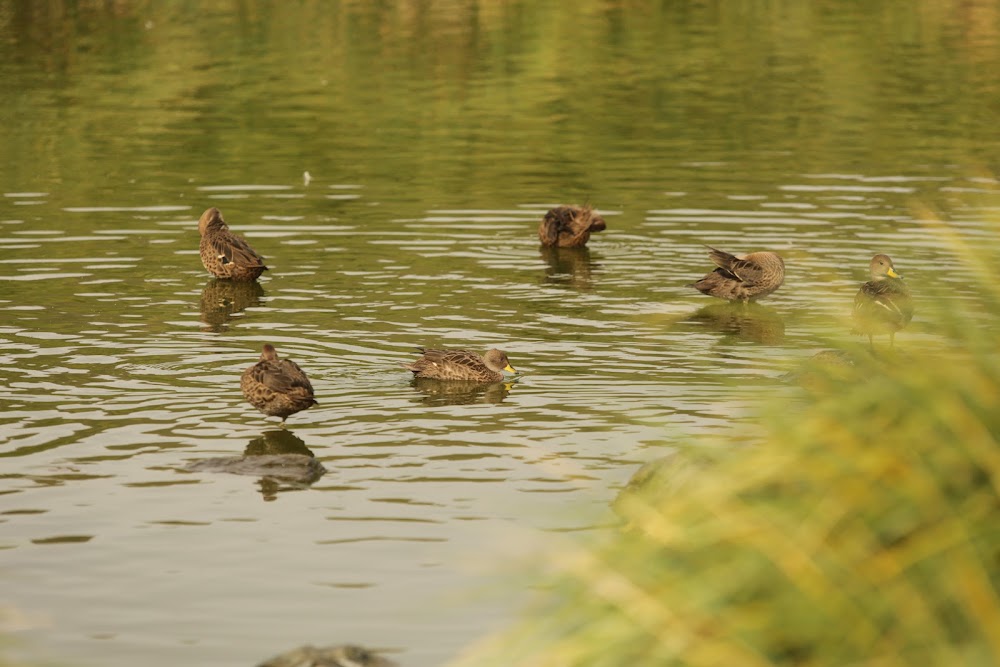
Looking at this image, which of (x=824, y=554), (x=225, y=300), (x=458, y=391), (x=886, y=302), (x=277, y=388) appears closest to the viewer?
(x=824, y=554)

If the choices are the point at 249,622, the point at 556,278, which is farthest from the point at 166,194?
the point at 249,622

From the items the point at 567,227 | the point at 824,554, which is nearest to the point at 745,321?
the point at 567,227

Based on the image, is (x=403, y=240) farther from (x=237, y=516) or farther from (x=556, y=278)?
(x=237, y=516)

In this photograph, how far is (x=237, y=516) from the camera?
42.2 ft

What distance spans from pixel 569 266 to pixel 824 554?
18122 mm

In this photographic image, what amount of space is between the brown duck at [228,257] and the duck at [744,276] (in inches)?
234

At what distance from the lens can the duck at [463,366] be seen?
16.8 metres

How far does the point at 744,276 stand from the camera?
68.5 ft

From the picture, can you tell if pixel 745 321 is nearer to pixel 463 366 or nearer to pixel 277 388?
pixel 463 366

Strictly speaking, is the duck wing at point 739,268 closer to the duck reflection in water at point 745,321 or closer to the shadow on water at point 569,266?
the duck reflection in water at point 745,321

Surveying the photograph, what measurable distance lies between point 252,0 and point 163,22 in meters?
7.07

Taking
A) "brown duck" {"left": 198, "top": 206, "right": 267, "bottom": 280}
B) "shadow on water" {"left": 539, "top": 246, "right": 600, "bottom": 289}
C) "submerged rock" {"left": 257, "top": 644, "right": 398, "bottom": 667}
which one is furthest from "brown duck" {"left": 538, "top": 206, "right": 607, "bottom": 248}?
"submerged rock" {"left": 257, "top": 644, "right": 398, "bottom": 667}

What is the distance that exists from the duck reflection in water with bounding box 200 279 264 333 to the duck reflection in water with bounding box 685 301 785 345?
5.55 meters

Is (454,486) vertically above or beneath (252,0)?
beneath
